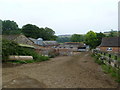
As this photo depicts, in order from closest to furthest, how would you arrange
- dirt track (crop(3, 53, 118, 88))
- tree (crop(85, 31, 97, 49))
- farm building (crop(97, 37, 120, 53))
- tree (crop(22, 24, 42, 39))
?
1. dirt track (crop(3, 53, 118, 88))
2. farm building (crop(97, 37, 120, 53))
3. tree (crop(85, 31, 97, 49))
4. tree (crop(22, 24, 42, 39))

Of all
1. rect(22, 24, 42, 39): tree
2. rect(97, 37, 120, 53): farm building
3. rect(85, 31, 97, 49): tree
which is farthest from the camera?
rect(22, 24, 42, 39): tree

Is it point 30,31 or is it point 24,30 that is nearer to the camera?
point 30,31

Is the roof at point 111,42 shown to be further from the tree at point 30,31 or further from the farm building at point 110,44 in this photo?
the tree at point 30,31

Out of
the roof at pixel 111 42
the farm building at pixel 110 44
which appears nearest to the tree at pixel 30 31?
the farm building at pixel 110 44

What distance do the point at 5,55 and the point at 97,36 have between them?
3992cm

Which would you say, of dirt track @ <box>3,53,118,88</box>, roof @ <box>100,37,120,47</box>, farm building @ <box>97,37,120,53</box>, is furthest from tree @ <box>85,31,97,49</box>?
Result: dirt track @ <box>3,53,118,88</box>

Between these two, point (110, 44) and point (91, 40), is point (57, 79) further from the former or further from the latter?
point (91, 40)

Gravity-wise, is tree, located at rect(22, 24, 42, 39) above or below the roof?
above

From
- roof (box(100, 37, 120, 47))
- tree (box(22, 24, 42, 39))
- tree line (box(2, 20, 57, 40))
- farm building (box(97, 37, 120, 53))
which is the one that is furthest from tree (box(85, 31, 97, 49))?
tree (box(22, 24, 42, 39))

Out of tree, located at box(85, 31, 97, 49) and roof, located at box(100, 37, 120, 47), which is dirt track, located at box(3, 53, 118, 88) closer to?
roof, located at box(100, 37, 120, 47)

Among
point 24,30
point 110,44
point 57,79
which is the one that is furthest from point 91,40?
point 57,79

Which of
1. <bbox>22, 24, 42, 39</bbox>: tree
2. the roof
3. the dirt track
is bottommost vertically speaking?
the dirt track

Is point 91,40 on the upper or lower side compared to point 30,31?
lower

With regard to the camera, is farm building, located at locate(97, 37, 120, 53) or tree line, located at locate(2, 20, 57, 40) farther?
tree line, located at locate(2, 20, 57, 40)
